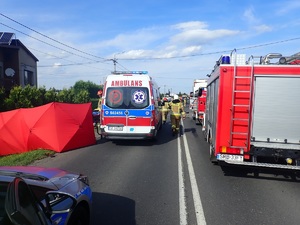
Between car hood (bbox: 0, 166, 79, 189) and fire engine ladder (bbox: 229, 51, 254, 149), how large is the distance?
4139 mm

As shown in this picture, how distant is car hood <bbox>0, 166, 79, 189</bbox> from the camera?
141 inches

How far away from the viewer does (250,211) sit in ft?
17.5

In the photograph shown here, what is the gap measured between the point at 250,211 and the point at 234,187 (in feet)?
4.59

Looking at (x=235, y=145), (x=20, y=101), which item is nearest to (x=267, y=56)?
(x=235, y=145)

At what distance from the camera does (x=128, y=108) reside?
39.8ft

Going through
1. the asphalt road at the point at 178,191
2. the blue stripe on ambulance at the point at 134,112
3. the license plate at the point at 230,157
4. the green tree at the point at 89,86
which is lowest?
the asphalt road at the point at 178,191

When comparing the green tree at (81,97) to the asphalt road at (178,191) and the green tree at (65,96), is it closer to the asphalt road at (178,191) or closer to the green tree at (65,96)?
the green tree at (65,96)

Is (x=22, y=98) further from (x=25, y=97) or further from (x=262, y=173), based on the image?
(x=262, y=173)

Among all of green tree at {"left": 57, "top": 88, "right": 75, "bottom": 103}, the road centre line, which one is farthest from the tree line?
the road centre line

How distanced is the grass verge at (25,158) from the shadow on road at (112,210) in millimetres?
3833

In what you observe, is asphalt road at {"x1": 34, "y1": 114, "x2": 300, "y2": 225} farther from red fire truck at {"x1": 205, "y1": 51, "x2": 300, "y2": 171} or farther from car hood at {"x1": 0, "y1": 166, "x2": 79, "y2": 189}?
car hood at {"x1": 0, "y1": 166, "x2": 79, "y2": 189}

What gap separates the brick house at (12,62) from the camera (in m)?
26.4

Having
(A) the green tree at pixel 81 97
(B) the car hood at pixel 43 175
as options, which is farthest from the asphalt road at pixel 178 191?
(A) the green tree at pixel 81 97

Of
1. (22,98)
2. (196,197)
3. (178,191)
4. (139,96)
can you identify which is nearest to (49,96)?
(22,98)
